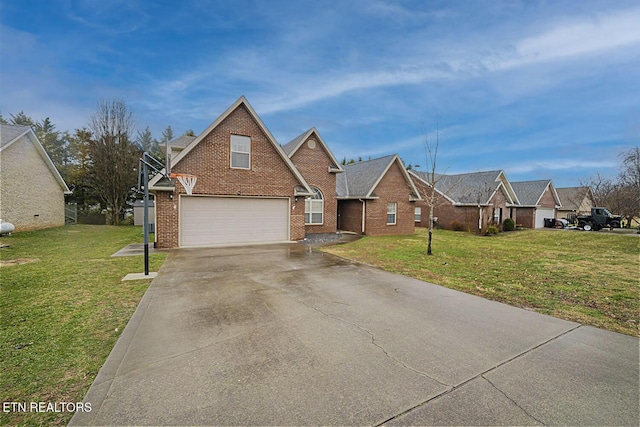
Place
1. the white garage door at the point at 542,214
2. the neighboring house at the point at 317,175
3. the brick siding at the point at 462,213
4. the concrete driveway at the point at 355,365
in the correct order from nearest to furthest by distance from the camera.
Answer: the concrete driveway at the point at 355,365 < the neighboring house at the point at 317,175 < the brick siding at the point at 462,213 < the white garage door at the point at 542,214

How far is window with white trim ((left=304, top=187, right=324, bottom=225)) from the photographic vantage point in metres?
19.2

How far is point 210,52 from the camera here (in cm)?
1525

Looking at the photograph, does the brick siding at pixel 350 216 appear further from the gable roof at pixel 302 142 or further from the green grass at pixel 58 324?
the green grass at pixel 58 324

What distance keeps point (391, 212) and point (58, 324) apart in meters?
18.8

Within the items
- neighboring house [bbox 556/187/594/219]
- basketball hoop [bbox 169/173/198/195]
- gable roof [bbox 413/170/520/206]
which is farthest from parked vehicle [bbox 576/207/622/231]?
basketball hoop [bbox 169/173/198/195]

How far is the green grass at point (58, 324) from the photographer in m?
2.81

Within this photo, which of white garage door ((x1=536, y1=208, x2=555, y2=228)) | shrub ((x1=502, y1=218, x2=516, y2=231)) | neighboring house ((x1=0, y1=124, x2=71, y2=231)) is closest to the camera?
neighboring house ((x1=0, y1=124, x2=71, y2=231))

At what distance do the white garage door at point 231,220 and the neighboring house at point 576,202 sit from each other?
137 feet

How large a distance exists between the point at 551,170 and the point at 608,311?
5847cm

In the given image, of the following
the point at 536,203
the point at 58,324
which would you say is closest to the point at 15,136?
the point at 58,324

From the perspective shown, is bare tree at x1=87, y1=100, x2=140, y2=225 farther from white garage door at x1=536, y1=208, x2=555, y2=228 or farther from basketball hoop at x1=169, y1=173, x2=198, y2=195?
white garage door at x1=536, y1=208, x2=555, y2=228

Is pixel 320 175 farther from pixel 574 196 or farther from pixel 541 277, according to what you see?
pixel 574 196

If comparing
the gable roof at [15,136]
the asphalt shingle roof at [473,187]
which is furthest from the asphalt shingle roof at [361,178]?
the gable roof at [15,136]

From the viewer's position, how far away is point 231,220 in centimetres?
1388
